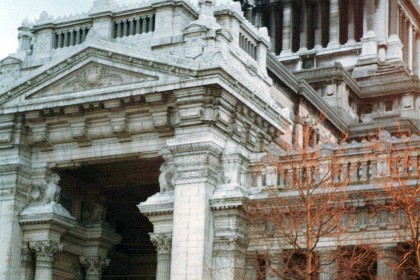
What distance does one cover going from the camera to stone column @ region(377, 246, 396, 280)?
29641 millimetres

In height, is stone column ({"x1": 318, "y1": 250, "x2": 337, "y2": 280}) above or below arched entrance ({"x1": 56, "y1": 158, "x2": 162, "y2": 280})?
below

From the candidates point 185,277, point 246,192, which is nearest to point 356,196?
Answer: point 246,192

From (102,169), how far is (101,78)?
16.9 feet

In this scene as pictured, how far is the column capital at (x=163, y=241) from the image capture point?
109 ft

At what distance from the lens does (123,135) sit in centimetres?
3506

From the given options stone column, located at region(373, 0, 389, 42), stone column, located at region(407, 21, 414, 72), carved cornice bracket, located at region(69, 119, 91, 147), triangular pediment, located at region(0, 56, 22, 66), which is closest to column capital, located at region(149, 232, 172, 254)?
carved cornice bracket, located at region(69, 119, 91, 147)

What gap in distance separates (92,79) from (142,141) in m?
3.08

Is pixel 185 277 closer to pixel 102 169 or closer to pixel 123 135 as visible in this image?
pixel 123 135

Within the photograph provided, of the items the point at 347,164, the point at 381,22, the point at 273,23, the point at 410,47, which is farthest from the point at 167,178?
the point at 410,47

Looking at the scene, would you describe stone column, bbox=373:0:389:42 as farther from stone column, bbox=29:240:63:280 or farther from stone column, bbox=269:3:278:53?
stone column, bbox=29:240:63:280

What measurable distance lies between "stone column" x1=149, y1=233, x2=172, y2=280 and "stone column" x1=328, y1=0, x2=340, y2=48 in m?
48.4

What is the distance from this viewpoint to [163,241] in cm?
3347

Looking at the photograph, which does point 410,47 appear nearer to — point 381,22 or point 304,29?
point 381,22

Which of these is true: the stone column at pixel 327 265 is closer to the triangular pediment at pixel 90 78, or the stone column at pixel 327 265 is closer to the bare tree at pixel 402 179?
the bare tree at pixel 402 179
